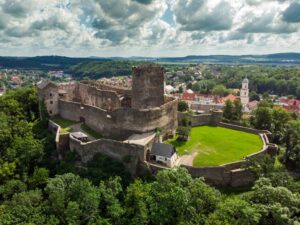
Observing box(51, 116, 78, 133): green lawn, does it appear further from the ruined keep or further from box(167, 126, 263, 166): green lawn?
box(167, 126, 263, 166): green lawn

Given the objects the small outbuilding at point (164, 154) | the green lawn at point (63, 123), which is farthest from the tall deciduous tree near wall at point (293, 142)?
the green lawn at point (63, 123)

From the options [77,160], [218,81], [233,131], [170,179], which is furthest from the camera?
[218,81]

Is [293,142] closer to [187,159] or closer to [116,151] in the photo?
[187,159]

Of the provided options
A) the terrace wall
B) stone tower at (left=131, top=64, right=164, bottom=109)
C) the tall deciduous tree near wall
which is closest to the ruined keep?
stone tower at (left=131, top=64, right=164, bottom=109)

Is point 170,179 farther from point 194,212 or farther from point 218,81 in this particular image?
point 218,81

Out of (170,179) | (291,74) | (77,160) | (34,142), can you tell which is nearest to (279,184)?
(170,179)
